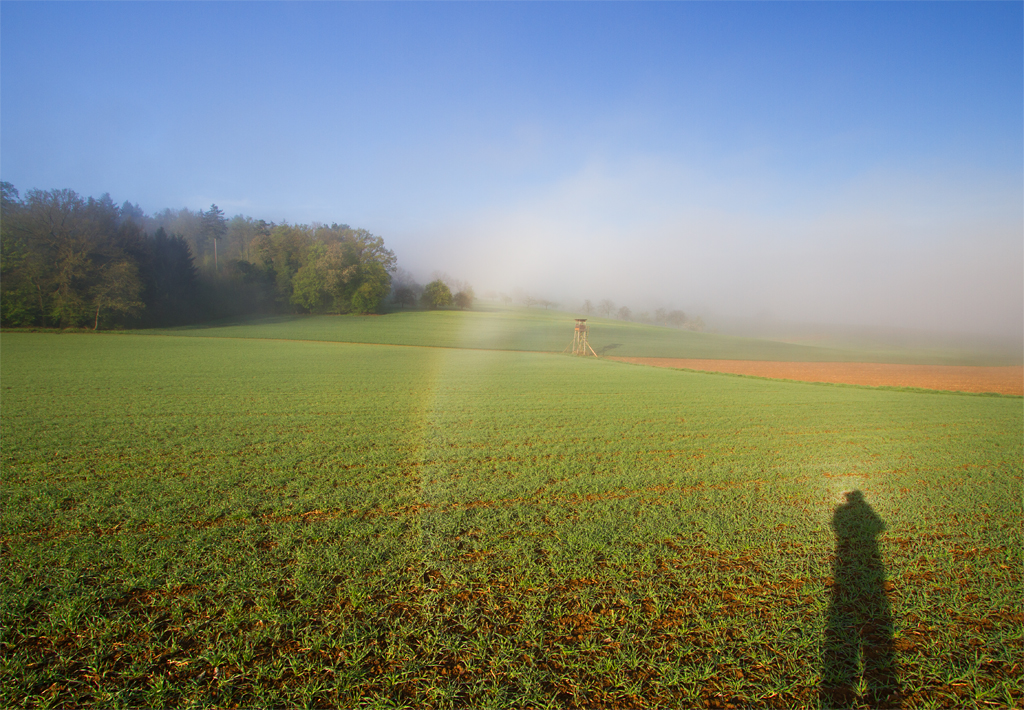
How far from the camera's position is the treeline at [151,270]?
121ft

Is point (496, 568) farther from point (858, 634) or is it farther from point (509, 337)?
point (509, 337)

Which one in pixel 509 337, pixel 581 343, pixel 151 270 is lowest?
pixel 581 343

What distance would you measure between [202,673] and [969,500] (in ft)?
30.9

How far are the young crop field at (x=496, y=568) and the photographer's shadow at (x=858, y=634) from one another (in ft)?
0.06

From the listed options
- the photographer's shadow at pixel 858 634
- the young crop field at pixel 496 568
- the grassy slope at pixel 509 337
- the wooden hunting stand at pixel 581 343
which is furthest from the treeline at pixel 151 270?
the photographer's shadow at pixel 858 634

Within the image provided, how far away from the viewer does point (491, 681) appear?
2.99 metres

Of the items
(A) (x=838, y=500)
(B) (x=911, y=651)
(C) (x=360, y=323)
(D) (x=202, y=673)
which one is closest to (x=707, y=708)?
(B) (x=911, y=651)

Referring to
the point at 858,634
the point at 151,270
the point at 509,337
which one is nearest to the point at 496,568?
the point at 858,634

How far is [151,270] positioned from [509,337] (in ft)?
129

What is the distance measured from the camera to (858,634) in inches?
139

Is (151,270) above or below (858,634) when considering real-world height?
above

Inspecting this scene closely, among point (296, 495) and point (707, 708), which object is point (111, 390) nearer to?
point (296, 495)

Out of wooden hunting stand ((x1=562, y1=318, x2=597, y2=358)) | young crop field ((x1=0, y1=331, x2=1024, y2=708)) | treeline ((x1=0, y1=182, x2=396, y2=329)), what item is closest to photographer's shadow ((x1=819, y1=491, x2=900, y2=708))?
young crop field ((x1=0, y1=331, x2=1024, y2=708))

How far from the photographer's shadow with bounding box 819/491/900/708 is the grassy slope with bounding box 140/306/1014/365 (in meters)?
38.2
